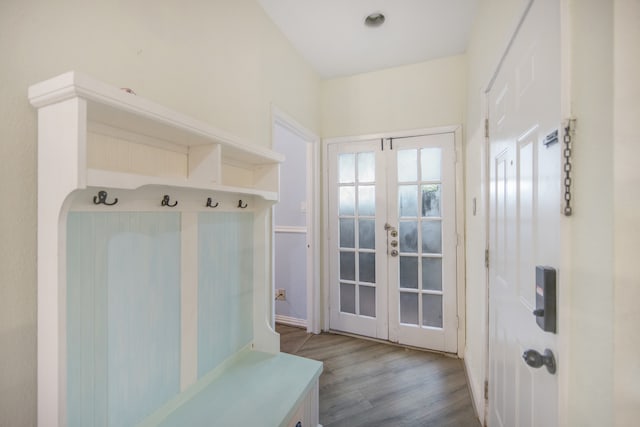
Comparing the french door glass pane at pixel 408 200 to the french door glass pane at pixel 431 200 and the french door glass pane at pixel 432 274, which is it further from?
the french door glass pane at pixel 432 274

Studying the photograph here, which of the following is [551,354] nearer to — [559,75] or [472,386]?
[559,75]

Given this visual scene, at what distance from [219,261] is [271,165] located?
593mm

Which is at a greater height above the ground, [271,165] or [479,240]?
[271,165]

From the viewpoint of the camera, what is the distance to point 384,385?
2.00 metres

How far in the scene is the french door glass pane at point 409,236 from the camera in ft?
8.33

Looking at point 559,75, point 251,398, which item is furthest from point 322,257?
point 559,75

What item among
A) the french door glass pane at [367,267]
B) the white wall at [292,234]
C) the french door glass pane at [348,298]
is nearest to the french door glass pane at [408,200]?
the french door glass pane at [367,267]

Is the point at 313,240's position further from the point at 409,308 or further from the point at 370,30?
the point at 370,30

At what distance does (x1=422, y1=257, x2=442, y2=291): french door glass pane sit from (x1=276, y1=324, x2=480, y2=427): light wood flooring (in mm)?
611

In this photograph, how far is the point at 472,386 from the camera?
191 cm

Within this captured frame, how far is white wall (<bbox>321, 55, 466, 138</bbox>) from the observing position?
2.44m

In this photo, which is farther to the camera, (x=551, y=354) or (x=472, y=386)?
(x=472, y=386)

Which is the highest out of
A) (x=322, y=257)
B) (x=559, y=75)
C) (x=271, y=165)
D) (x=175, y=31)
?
(x=175, y=31)

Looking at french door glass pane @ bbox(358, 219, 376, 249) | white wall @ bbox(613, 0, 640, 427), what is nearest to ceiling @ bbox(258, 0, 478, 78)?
french door glass pane @ bbox(358, 219, 376, 249)
